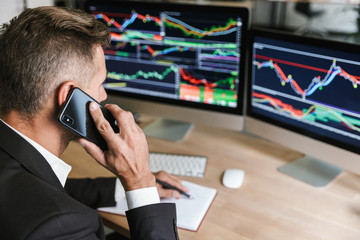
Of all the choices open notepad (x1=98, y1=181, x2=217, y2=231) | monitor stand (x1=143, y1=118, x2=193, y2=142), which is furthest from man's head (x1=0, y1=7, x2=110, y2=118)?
monitor stand (x1=143, y1=118, x2=193, y2=142)

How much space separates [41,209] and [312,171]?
3.19 feet

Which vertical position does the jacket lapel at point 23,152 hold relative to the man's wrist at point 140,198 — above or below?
above

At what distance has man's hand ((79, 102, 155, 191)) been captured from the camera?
974 mm

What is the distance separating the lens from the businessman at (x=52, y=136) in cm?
77

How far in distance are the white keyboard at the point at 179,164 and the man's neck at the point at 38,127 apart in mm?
514

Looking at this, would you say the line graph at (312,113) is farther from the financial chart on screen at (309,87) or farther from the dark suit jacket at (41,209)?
the dark suit jacket at (41,209)

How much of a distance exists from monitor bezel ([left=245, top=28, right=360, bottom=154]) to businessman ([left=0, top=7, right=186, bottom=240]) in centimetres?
57

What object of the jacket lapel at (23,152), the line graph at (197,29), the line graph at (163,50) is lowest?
the jacket lapel at (23,152)

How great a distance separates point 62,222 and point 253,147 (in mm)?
980

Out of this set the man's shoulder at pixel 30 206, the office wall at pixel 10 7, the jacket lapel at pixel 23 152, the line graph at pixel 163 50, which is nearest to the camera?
Result: the man's shoulder at pixel 30 206

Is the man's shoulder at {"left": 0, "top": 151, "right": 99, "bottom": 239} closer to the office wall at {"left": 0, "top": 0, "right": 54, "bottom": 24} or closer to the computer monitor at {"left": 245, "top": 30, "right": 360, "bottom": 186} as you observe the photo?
the computer monitor at {"left": 245, "top": 30, "right": 360, "bottom": 186}

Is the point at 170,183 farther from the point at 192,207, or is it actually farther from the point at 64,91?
the point at 64,91

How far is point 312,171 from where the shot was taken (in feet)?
4.54

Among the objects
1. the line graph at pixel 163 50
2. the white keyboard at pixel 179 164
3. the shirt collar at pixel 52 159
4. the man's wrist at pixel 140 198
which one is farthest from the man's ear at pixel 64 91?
the line graph at pixel 163 50
